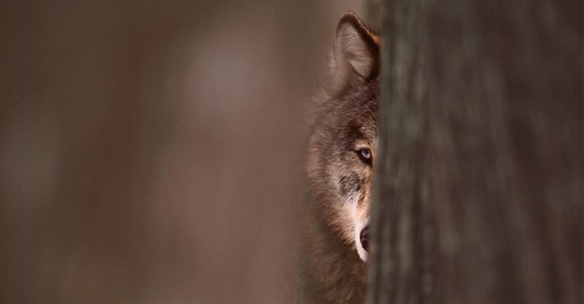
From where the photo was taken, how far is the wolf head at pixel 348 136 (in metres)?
1.81

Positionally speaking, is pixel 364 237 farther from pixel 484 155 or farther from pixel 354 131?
pixel 484 155

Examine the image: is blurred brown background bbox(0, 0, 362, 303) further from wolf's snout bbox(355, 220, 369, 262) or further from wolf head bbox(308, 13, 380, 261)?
wolf's snout bbox(355, 220, 369, 262)

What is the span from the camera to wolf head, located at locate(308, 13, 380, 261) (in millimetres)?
1809

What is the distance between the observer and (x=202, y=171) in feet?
6.30

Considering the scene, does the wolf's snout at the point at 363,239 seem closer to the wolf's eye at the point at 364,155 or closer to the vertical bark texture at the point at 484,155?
the wolf's eye at the point at 364,155

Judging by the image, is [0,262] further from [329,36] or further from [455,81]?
[455,81]

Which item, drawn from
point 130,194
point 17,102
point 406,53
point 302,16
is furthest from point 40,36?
point 406,53

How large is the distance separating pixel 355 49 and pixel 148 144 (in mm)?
479

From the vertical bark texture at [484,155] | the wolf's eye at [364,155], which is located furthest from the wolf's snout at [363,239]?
the vertical bark texture at [484,155]

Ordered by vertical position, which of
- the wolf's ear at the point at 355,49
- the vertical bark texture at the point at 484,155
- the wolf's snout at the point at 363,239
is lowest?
the wolf's snout at the point at 363,239

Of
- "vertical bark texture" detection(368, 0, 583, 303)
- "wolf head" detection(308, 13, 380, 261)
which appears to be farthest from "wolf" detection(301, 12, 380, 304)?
"vertical bark texture" detection(368, 0, 583, 303)

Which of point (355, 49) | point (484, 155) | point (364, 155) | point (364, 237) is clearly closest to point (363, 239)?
point (364, 237)

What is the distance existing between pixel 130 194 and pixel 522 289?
1454mm

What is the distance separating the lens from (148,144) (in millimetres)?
1925
